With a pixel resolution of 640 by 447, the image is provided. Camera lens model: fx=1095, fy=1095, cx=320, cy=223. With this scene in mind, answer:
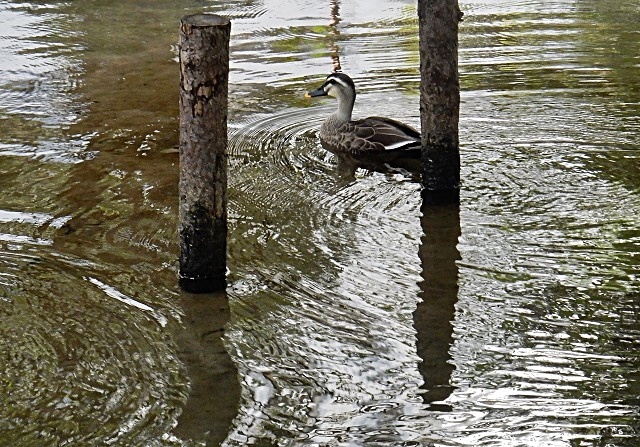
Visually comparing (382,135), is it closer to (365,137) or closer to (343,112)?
(365,137)

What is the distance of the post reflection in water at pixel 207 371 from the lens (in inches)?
200

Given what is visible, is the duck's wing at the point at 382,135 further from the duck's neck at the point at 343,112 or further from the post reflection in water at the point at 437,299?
the post reflection in water at the point at 437,299

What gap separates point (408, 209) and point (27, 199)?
2.81 metres

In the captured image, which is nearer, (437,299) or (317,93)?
(437,299)

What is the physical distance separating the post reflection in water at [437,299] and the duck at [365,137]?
1221mm

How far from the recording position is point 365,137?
9383 mm

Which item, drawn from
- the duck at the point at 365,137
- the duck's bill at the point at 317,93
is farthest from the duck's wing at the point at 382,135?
the duck's bill at the point at 317,93

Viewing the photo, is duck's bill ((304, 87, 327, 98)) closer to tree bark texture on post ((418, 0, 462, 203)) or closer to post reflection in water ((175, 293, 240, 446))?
tree bark texture on post ((418, 0, 462, 203))

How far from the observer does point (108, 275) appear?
6.75 meters

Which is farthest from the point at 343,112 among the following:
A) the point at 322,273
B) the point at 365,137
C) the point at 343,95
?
the point at 322,273

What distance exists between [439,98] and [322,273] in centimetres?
180

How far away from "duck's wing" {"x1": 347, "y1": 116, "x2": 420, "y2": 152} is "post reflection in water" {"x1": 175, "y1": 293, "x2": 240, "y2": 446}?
313cm

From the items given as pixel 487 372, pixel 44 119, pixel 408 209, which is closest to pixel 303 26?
pixel 44 119

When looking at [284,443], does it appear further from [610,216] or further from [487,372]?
[610,216]
